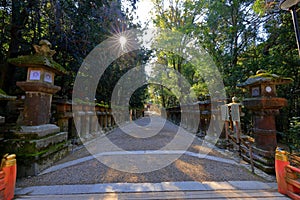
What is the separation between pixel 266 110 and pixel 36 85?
5730mm

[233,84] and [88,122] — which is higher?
[233,84]

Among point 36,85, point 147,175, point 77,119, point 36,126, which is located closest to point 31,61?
point 36,85

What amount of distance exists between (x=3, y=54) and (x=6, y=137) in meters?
5.61

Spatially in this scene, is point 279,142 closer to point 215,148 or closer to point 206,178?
point 215,148

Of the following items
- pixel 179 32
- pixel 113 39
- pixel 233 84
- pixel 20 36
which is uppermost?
pixel 179 32

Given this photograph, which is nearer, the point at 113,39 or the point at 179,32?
the point at 113,39

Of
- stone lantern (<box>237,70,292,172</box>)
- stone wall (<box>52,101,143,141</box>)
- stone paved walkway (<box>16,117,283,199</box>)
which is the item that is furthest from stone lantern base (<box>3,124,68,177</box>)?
stone lantern (<box>237,70,292,172</box>)

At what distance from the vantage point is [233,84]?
877 centimetres

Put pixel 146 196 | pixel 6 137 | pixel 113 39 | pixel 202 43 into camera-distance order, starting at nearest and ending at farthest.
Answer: pixel 146 196
pixel 6 137
pixel 113 39
pixel 202 43

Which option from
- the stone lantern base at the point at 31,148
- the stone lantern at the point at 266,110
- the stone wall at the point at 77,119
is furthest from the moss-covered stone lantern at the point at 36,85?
the stone lantern at the point at 266,110

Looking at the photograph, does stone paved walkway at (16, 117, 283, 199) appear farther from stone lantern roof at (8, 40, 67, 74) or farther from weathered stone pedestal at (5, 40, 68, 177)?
stone lantern roof at (8, 40, 67, 74)

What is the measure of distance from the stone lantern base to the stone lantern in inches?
200

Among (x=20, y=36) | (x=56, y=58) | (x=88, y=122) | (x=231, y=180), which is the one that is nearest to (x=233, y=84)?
(x=231, y=180)

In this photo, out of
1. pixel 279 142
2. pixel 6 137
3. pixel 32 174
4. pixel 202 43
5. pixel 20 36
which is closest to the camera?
pixel 32 174
